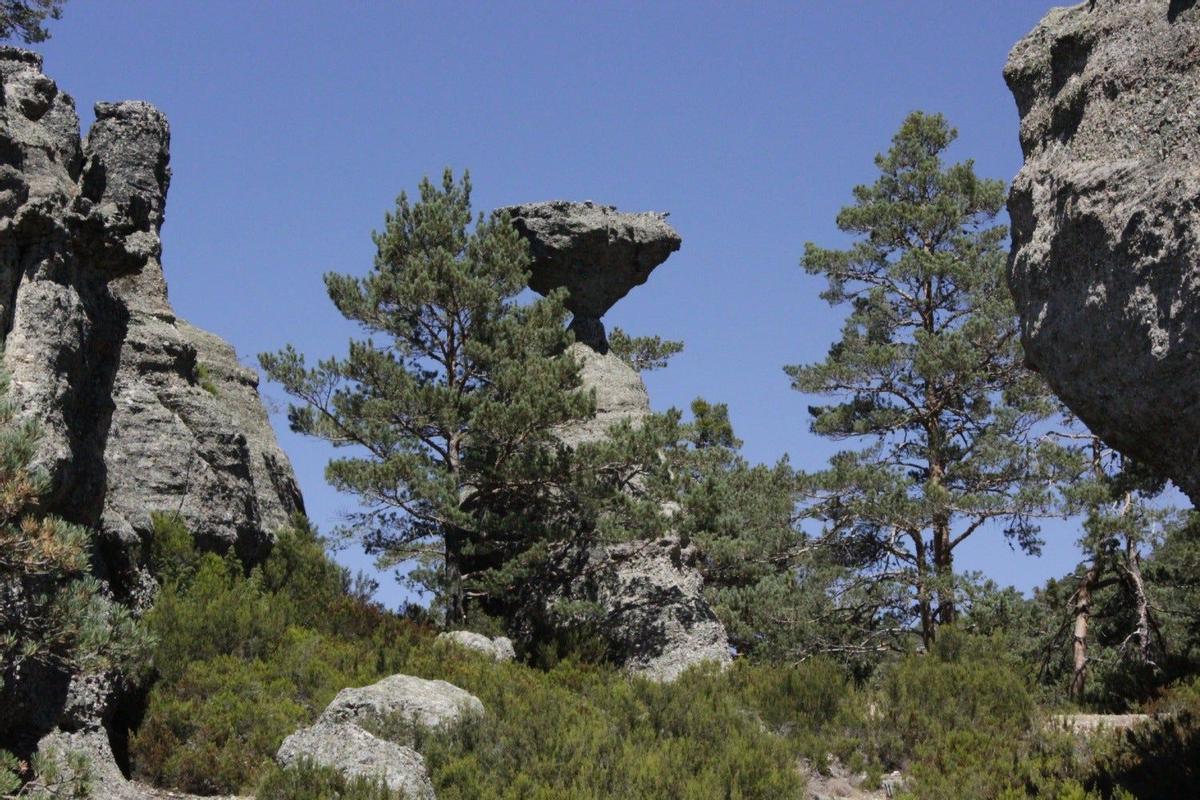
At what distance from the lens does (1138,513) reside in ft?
55.1

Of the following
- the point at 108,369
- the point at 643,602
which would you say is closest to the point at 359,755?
the point at 108,369

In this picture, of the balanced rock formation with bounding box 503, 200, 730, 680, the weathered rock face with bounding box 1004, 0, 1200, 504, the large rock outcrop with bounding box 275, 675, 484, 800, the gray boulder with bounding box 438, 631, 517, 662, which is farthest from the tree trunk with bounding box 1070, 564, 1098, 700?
the weathered rock face with bounding box 1004, 0, 1200, 504

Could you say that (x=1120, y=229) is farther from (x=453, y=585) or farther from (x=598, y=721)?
(x=453, y=585)

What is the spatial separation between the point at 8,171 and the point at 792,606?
13701mm

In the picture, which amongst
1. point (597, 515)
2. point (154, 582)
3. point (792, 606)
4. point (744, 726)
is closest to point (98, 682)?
point (154, 582)

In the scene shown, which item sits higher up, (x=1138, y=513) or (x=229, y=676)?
(x=1138, y=513)

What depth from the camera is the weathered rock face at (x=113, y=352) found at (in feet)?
35.8

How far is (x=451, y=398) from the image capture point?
19.6 metres

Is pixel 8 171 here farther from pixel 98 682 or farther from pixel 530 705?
pixel 530 705

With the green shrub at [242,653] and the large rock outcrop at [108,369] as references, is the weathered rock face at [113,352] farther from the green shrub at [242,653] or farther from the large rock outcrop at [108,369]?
the green shrub at [242,653]

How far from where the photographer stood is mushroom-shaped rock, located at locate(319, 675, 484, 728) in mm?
12016

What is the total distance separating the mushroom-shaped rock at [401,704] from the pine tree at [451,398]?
6031mm

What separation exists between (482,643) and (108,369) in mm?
6914

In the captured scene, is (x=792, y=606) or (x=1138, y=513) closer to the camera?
(x=1138, y=513)
